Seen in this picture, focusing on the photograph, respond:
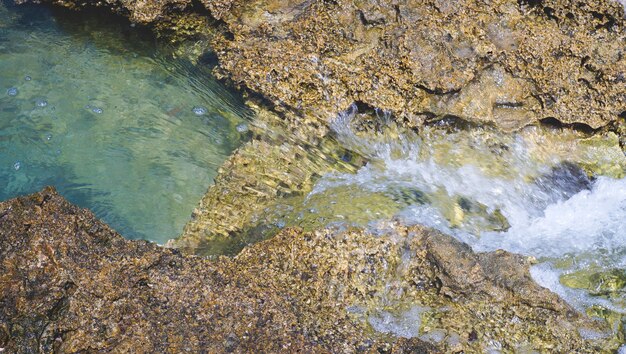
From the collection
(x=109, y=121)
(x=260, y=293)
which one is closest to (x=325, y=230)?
(x=260, y=293)

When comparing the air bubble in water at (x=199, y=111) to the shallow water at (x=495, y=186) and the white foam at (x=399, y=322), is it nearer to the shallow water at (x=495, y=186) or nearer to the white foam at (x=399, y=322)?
the shallow water at (x=495, y=186)

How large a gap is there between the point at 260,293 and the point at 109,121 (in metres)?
1.67

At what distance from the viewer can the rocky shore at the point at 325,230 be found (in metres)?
2.22

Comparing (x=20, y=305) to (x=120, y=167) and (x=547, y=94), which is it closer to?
(x=120, y=167)

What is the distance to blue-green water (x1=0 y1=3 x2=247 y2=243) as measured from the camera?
3123 mm

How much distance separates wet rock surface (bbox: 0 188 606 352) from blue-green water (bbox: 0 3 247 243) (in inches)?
23.6

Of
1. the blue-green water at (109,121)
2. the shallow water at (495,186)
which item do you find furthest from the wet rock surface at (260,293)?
the blue-green water at (109,121)

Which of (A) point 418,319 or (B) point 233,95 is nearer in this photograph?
(A) point 418,319

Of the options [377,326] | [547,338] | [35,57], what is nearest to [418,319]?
[377,326]

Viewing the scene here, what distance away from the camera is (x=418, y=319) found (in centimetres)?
255

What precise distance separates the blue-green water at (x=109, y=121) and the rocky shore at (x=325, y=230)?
155mm

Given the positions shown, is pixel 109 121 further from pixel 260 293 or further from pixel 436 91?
pixel 436 91

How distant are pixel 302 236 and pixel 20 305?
3.77ft

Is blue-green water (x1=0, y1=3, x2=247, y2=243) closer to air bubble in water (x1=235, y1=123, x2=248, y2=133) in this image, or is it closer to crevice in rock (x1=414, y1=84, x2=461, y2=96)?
air bubble in water (x1=235, y1=123, x2=248, y2=133)
